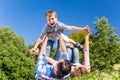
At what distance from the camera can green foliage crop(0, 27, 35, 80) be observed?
61219 mm

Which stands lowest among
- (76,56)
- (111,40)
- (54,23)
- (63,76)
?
(63,76)

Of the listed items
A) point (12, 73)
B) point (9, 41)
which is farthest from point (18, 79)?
point (9, 41)

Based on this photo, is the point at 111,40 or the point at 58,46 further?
the point at 111,40

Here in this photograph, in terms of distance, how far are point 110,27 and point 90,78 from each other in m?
51.1

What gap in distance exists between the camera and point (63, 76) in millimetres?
10492

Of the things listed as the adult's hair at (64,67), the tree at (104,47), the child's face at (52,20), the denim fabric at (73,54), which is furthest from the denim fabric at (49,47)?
the tree at (104,47)

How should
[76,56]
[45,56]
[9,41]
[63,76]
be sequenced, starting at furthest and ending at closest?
[9,41], [76,56], [45,56], [63,76]

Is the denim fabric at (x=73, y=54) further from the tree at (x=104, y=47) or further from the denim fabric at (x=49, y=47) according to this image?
the tree at (x=104, y=47)

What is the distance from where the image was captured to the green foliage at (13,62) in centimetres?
6122

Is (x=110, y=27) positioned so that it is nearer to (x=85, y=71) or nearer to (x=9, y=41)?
(x=9, y=41)

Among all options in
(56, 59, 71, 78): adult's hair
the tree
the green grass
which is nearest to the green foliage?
the tree

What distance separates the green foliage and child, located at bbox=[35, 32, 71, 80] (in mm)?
49440

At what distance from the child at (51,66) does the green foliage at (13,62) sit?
49440mm

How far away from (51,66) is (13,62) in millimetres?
51383
